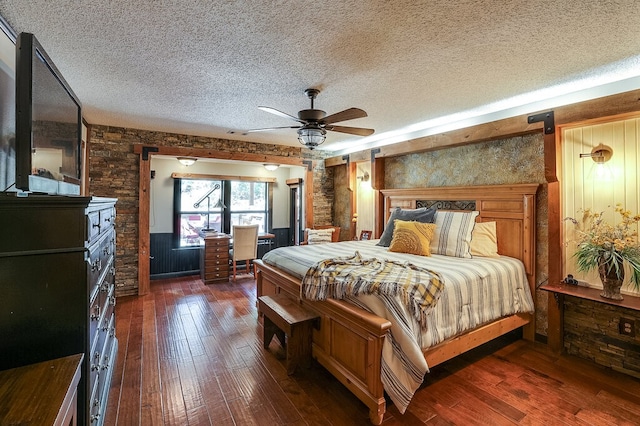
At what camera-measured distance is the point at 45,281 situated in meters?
1.23

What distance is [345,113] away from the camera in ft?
8.47

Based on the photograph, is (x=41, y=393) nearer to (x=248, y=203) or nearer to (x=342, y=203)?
(x=342, y=203)

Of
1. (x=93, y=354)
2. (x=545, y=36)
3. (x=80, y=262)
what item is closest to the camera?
(x=80, y=262)

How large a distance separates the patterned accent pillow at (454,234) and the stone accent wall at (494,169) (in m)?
0.57

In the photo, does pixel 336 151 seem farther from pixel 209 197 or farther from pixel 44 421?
pixel 44 421

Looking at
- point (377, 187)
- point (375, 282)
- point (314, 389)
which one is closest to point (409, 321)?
point (375, 282)

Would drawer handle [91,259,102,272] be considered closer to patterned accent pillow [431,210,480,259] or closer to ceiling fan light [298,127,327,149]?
ceiling fan light [298,127,327,149]

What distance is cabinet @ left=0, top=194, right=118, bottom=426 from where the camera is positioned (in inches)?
45.4

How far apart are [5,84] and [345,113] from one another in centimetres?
222

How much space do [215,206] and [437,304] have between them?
5.40 m

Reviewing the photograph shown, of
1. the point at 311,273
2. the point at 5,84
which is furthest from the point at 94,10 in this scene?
the point at 311,273

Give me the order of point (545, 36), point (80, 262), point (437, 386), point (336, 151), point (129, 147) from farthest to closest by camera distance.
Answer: point (336, 151) < point (129, 147) < point (437, 386) < point (545, 36) < point (80, 262)

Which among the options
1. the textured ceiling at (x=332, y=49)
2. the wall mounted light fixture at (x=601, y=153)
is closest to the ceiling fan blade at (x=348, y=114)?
the textured ceiling at (x=332, y=49)

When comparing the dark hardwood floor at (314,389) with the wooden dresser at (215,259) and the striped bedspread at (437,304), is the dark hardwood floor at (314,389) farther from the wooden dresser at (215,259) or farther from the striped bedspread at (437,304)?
the wooden dresser at (215,259)
